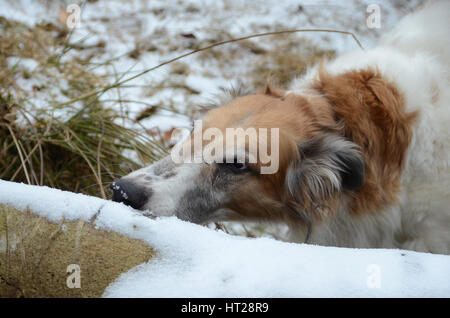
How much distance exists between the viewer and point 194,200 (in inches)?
80.0

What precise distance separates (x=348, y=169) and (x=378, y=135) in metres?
0.21

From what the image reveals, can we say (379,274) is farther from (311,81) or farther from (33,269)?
(311,81)

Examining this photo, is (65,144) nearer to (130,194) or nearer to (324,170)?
(130,194)

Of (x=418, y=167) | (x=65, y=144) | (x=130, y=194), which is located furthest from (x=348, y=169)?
(x=65, y=144)

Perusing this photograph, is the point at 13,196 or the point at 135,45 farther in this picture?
the point at 135,45

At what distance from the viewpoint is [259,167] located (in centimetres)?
205

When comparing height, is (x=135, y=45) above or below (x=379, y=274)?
above

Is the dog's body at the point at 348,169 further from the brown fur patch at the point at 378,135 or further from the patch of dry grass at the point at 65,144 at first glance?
the patch of dry grass at the point at 65,144

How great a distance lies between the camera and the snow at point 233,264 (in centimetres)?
129

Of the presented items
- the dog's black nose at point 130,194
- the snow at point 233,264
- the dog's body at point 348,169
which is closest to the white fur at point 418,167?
the dog's body at point 348,169

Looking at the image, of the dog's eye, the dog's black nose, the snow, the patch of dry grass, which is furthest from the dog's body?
the patch of dry grass
